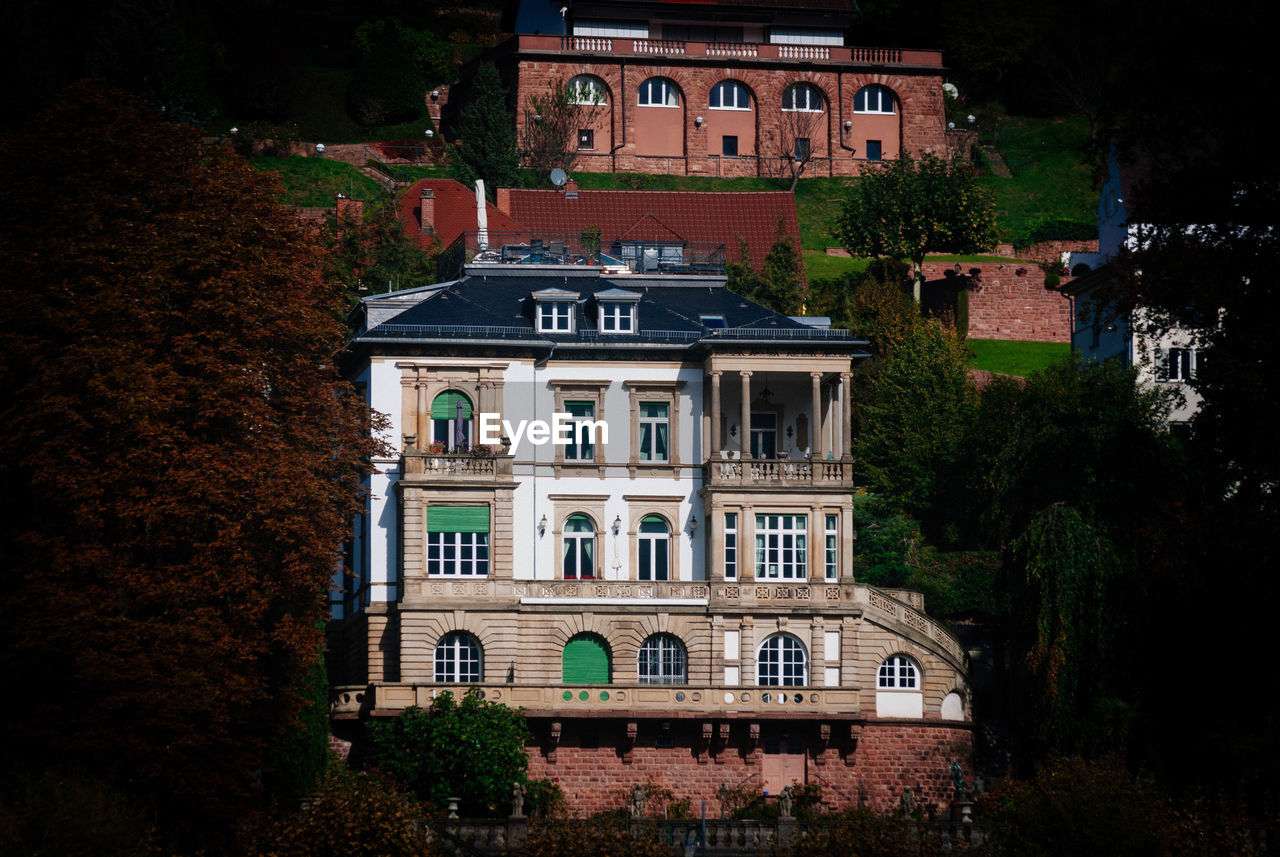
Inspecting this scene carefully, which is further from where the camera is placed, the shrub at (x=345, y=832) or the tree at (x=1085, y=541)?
the tree at (x=1085, y=541)

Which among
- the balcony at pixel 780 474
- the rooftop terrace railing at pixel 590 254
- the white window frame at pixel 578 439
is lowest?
the balcony at pixel 780 474

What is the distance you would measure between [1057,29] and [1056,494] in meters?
72.4

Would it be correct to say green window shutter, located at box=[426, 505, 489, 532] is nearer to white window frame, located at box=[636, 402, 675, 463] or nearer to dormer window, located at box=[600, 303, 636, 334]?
white window frame, located at box=[636, 402, 675, 463]

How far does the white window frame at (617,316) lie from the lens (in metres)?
65.4

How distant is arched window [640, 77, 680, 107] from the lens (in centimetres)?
11562

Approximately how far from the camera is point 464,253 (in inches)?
2953

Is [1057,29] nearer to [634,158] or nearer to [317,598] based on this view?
[634,158]

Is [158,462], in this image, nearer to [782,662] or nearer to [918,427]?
[782,662]

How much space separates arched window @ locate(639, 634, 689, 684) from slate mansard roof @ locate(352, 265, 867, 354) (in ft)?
26.2

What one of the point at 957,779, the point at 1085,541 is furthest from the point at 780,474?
the point at 957,779

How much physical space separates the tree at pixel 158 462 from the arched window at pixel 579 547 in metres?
9.15

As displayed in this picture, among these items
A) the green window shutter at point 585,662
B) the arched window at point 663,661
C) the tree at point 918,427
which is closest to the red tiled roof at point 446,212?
the tree at point 918,427

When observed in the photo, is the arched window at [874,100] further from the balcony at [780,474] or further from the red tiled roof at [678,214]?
the balcony at [780,474]

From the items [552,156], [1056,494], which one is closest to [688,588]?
[1056,494]
